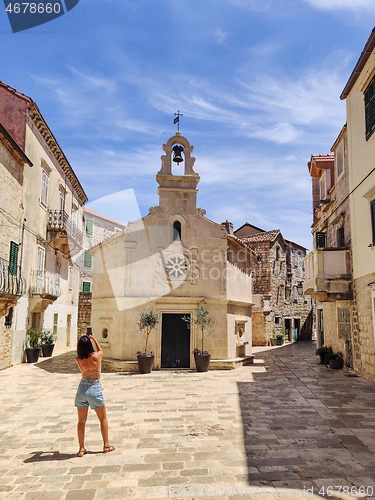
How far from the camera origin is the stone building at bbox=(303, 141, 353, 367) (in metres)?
14.5

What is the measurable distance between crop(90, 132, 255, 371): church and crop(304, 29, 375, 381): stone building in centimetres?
375

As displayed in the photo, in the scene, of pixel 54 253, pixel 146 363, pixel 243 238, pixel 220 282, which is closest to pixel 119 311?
pixel 146 363

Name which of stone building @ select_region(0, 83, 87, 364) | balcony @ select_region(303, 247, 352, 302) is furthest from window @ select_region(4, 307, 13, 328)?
balcony @ select_region(303, 247, 352, 302)

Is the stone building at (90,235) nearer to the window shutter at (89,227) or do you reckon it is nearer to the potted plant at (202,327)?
the window shutter at (89,227)

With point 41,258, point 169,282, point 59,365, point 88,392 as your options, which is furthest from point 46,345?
point 88,392

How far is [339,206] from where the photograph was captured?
16109 mm

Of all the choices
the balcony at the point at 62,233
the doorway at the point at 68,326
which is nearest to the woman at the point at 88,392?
the balcony at the point at 62,233

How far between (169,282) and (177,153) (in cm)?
568

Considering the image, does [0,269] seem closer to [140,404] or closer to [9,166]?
[9,166]

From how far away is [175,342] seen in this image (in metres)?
15.9

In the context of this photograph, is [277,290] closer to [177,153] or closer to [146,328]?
[177,153]

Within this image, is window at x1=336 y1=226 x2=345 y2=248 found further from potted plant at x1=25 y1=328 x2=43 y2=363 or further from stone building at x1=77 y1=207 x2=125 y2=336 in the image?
stone building at x1=77 y1=207 x2=125 y2=336

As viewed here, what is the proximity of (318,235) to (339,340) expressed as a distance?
187 inches

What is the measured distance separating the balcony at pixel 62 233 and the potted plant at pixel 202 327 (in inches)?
365
